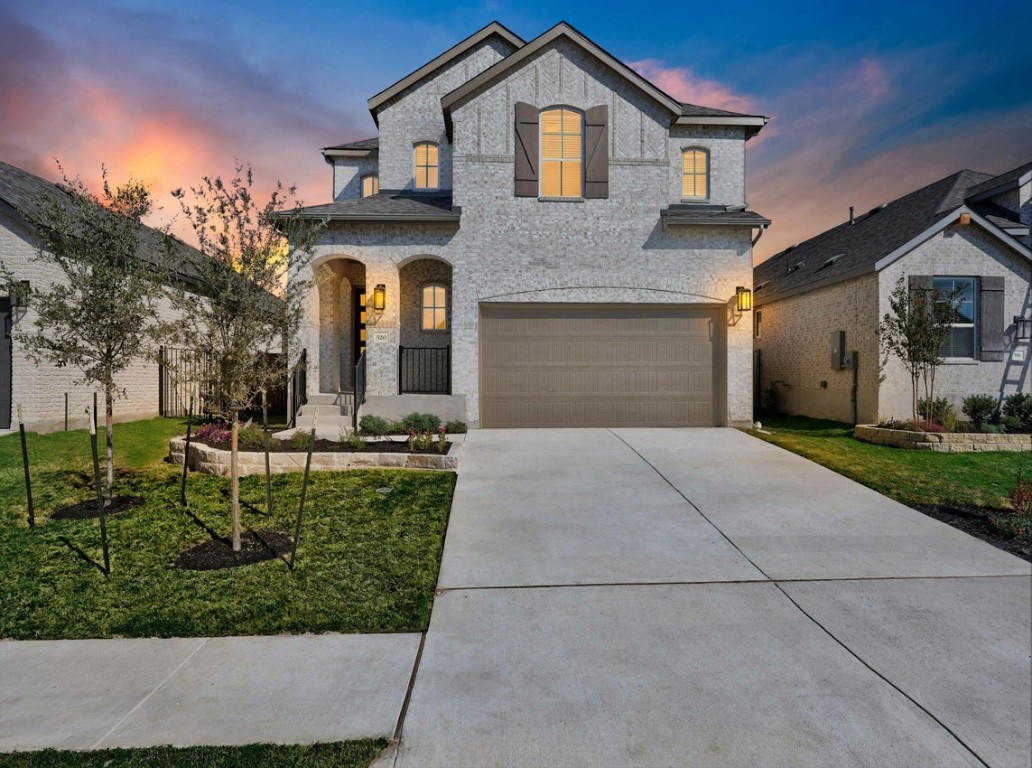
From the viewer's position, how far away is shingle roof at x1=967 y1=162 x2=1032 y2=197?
43.0 feet

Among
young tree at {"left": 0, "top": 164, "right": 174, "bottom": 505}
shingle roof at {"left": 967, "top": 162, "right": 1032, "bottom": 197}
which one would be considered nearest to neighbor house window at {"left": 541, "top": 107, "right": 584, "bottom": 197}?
young tree at {"left": 0, "top": 164, "right": 174, "bottom": 505}

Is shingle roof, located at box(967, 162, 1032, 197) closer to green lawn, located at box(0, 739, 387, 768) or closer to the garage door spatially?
the garage door

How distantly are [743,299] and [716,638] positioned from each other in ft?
32.0

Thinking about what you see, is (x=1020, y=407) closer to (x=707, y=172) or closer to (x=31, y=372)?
(x=707, y=172)

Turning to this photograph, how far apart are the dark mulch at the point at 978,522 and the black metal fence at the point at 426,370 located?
9.20 metres

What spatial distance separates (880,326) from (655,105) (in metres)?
7.00

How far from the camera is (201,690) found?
9.45 feet

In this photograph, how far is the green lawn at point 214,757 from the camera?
233 cm

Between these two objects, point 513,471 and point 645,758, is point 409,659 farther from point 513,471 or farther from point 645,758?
point 513,471

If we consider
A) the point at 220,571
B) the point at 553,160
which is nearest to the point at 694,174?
the point at 553,160

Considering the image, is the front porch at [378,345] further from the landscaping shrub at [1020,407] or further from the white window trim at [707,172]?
the landscaping shrub at [1020,407]

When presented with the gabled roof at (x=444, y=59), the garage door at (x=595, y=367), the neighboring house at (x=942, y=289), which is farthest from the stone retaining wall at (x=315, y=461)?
the neighboring house at (x=942, y=289)

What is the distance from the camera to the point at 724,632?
3514 mm

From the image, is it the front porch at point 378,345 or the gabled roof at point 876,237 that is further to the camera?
the gabled roof at point 876,237
